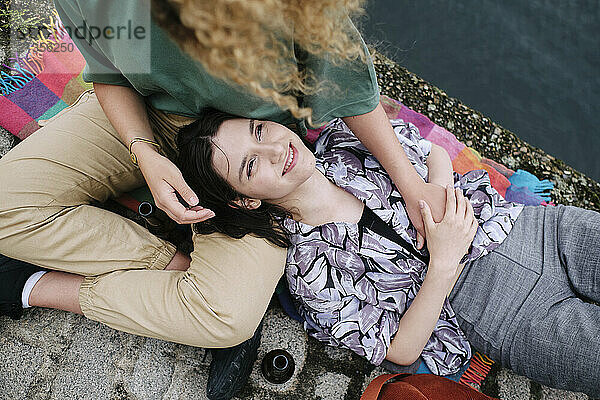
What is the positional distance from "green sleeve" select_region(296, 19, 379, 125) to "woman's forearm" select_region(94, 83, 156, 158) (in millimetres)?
888

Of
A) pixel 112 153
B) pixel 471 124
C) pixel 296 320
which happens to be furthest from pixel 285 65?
pixel 471 124

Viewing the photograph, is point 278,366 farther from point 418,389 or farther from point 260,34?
point 260,34

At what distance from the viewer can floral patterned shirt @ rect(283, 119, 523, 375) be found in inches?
107

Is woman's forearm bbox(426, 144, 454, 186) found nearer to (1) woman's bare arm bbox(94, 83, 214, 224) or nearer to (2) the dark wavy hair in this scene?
Result: (2) the dark wavy hair

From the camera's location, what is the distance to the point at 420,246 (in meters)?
2.83

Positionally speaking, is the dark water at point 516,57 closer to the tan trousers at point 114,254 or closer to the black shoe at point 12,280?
the tan trousers at point 114,254

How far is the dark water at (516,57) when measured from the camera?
472 centimetres

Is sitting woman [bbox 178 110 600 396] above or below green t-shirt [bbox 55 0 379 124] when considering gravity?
below

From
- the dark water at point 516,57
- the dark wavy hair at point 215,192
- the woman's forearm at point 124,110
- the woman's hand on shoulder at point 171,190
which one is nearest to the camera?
the woman's hand on shoulder at point 171,190

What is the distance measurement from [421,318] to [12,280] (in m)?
2.37

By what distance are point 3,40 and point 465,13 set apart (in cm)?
431

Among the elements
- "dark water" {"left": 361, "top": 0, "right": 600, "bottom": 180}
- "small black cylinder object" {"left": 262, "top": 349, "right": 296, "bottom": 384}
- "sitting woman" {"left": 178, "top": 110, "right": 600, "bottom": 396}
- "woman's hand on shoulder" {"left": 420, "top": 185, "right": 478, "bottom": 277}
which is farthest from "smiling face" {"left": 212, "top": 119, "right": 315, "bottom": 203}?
"dark water" {"left": 361, "top": 0, "right": 600, "bottom": 180}

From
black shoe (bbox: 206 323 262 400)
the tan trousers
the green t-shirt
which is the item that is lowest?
black shoe (bbox: 206 323 262 400)

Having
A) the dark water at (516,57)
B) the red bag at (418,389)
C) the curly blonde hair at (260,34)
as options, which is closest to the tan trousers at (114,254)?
the red bag at (418,389)
